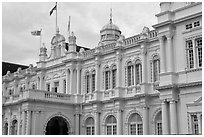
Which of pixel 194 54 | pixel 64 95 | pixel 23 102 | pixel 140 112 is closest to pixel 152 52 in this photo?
pixel 140 112

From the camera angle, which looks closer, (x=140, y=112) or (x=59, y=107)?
(x=140, y=112)

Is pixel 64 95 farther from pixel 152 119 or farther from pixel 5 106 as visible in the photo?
pixel 152 119

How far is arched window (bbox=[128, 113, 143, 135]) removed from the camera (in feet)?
81.2

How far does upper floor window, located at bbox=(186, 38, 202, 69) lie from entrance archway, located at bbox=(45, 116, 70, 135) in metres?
13.7

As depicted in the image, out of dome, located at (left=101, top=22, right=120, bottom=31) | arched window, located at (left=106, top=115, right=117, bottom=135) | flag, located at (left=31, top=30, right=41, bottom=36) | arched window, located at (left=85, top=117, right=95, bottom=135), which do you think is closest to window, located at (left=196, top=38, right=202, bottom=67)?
arched window, located at (left=106, top=115, right=117, bottom=135)

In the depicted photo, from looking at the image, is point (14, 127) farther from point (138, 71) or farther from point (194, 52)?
point (194, 52)

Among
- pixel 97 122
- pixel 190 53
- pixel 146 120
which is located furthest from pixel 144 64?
pixel 97 122

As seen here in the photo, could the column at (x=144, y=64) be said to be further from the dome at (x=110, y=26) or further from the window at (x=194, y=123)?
the dome at (x=110, y=26)

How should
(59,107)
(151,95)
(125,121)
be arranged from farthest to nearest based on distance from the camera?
(59,107) → (125,121) → (151,95)

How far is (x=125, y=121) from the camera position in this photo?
25609mm

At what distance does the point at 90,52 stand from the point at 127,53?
14.0 feet

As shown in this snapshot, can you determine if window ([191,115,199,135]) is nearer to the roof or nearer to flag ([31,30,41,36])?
flag ([31,30,41,36])

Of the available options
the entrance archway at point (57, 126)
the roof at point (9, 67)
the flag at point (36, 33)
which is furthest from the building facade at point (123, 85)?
the roof at point (9, 67)

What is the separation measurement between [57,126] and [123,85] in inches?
306
